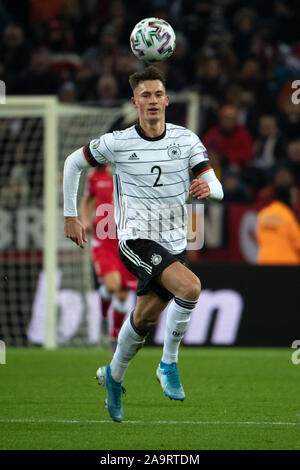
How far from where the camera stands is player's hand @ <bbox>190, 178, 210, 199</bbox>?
6.36 meters

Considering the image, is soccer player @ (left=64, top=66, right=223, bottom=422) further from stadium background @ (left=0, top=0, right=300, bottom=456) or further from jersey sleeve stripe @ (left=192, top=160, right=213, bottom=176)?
stadium background @ (left=0, top=0, right=300, bottom=456)

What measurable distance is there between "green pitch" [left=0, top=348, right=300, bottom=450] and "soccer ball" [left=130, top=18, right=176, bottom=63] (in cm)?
254

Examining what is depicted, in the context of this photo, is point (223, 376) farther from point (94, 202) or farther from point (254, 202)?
point (254, 202)

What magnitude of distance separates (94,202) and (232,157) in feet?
12.5

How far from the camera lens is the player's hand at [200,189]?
6363 millimetres

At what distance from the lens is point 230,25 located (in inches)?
679

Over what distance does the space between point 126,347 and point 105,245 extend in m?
4.95

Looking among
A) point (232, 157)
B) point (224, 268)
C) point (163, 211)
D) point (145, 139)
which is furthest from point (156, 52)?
point (232, 157)

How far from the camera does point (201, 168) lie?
22.2ft

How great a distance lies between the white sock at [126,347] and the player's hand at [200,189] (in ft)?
3.16
